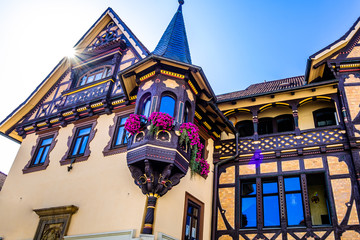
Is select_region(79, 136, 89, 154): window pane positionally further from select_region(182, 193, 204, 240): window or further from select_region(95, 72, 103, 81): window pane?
select_region(182, 193, 204, 240): window

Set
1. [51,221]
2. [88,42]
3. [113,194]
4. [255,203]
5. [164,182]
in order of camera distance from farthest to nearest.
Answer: [88,42]
[255,203]
[51,221]
[113,194]
[164,182]

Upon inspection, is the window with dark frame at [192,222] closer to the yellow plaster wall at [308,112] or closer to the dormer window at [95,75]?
the yellow plaster wall at [308,112]

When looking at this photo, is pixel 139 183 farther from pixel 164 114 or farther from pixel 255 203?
pixel 255 203

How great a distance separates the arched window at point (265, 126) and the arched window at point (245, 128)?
0.40m

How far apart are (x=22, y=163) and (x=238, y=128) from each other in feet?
32.2

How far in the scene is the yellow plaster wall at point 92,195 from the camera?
10242 mm

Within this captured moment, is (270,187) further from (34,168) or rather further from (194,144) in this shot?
(34,168)

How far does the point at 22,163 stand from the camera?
48.6 feet

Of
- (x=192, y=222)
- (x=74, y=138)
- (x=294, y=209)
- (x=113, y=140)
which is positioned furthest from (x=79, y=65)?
(x=294, y=209)

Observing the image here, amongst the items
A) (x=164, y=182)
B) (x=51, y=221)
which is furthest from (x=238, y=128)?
(x=51, y=221)

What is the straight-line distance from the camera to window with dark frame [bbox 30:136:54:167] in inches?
567

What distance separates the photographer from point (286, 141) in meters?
13.0

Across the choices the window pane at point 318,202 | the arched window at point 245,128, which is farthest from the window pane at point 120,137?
the window pane at point 318,202

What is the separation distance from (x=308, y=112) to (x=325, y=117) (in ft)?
2.30
